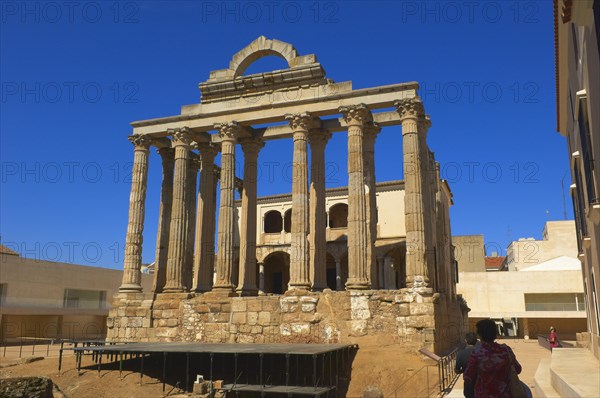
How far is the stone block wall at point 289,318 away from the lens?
1833 cm

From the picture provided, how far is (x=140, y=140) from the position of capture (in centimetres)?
2500

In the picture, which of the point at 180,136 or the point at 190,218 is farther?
the point at 190,218

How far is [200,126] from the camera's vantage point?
24.1m

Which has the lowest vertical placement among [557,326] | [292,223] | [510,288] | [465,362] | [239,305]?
[557,326]

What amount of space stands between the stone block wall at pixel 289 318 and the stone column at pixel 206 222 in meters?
2.24

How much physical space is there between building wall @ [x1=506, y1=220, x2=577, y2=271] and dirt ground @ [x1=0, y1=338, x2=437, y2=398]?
1609 inches

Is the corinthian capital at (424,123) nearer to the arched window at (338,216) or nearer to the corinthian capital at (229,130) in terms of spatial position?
the corinthian capital at (229,130)

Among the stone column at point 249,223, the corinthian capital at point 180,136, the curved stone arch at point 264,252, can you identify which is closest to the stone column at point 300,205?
the stone column at point 249,223

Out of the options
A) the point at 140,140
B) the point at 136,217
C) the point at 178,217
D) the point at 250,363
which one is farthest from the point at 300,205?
the point at 140,140

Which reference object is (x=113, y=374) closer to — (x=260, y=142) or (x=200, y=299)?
(x=200, y=299)

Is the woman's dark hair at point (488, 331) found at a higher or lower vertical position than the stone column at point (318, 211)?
lower

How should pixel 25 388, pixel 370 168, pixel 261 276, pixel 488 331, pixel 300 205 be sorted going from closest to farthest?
1. pixel 488 331
2. pixel 25 388
3. pixel 300 205
4. pixel 370 168
5. pixel 261 276

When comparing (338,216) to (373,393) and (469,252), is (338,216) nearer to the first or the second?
(469,252)

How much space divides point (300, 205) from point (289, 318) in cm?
457
